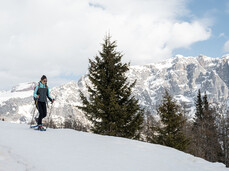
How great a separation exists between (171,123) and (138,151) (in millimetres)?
10023

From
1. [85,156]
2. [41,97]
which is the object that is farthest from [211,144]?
[85,156]

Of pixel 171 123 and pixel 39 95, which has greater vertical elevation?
pixel 39 95

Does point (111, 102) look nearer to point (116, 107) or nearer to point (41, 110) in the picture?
point (116, 107)

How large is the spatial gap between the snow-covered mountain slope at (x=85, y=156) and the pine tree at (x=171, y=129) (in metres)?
8.58

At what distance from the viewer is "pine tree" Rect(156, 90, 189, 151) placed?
15898 mm

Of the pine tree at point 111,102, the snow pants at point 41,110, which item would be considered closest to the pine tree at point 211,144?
the pine tree at point 111,102

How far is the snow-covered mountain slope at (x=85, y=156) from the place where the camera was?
472 cm

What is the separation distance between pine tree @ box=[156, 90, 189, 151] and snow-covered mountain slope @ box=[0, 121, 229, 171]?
8579 mm

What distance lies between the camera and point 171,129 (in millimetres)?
16562

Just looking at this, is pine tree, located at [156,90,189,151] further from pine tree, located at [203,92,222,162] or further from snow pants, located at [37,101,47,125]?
pine tree, located at [203,92,222,162]

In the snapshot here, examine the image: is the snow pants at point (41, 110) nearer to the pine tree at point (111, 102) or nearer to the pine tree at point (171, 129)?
the pine tree at point (111, 102)

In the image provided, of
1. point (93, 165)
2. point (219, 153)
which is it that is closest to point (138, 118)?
point (93, 165)

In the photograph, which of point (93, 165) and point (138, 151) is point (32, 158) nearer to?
point (93, 165)

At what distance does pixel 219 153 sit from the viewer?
27828 mm
